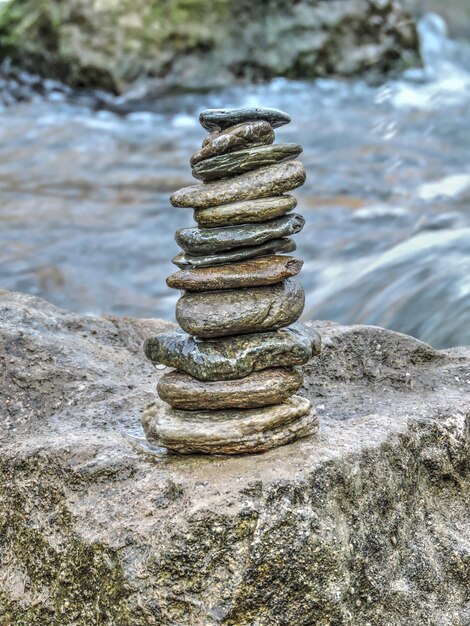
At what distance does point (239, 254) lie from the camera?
3.44 metres

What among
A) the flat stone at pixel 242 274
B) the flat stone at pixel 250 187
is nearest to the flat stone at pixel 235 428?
the flat stone at pixel 242 274

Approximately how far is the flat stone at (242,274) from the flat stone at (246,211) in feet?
0.51

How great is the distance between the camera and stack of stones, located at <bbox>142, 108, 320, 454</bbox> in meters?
3.40

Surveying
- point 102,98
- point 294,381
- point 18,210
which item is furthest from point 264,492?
point 102,98

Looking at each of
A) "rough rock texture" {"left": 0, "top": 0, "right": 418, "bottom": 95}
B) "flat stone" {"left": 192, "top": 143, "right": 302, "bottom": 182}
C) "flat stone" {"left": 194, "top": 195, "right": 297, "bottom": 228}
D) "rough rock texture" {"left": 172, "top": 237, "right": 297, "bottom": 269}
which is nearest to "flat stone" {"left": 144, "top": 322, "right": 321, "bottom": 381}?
"rough rock texture" {"left": 172, "top": 237, "right": 297, "bottom": 269}

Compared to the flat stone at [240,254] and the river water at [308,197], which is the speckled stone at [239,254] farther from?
the river water at [308,197]

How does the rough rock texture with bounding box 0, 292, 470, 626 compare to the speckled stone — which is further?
the speckled stone

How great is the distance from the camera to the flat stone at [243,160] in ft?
11.2

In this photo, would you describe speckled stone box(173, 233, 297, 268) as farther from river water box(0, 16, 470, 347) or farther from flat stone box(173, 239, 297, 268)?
river water box(0, 16, 470, 347)

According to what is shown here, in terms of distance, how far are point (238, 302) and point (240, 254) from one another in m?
0.17

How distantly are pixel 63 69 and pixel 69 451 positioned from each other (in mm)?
10916

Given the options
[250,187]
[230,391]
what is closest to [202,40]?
[250,187]

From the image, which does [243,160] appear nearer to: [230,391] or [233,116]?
[233,116]

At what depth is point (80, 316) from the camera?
192 inches
